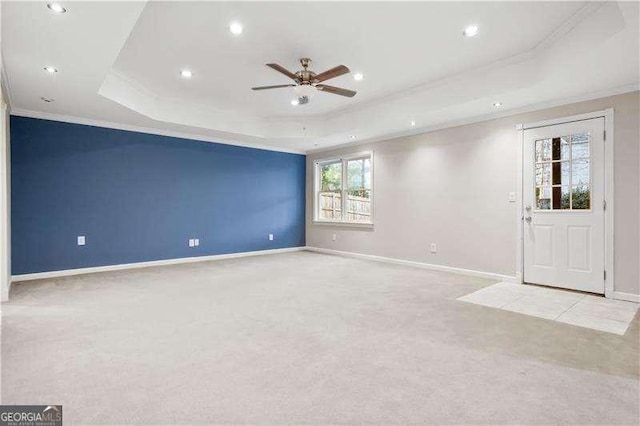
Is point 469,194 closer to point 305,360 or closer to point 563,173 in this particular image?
point 563,173

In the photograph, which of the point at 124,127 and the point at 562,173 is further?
the point at 124,127

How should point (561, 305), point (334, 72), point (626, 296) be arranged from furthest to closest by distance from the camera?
point (626, 296)
point (561, 305)
point (334, 72)

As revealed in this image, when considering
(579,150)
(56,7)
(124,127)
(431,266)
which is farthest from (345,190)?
(56,7)

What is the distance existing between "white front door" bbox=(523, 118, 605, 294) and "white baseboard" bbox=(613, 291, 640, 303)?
0.15 m

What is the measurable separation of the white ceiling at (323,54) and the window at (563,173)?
582 mm

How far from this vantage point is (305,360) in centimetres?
223

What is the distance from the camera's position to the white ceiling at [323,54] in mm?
2703

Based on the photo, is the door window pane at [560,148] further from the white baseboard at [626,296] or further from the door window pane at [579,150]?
the white baseboard at [626,296]

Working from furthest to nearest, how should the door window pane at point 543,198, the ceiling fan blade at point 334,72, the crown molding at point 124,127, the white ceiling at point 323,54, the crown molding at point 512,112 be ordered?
the crown molding at point 124,127 < the door window pane at point 543,198 < the crown molding at point 512,112 < the ceiling fan blade at point 334,72 < the white ceiling at point 323,54

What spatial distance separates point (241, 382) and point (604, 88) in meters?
4.75

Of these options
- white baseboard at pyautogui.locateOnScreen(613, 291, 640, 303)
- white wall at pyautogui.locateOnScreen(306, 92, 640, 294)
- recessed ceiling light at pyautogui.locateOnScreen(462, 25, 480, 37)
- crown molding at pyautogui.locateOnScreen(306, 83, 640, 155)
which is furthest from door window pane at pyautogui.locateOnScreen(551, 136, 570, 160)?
recessed ceiling light at pyautogui.locateOnScreen(462, 25, 480, 37)

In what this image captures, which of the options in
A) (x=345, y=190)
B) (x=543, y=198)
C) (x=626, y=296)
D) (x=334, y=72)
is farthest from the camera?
(x=345, y=190)

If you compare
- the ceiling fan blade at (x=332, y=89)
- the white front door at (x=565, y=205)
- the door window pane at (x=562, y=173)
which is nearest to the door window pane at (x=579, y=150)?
the white front door at (x=565, y=205)

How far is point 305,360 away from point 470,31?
323 centimetres
